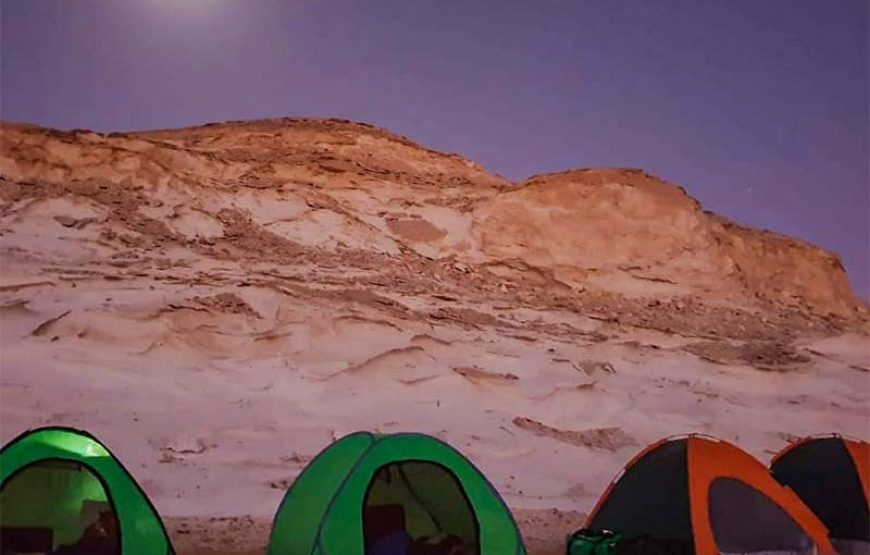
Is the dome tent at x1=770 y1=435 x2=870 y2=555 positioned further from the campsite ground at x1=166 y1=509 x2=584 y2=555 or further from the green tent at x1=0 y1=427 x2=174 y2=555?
the green tent at x1=0 y1=427 x2=174 y2=555

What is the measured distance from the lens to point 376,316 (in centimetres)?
879

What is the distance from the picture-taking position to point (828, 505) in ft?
23.8

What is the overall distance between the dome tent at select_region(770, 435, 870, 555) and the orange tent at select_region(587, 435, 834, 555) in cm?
56

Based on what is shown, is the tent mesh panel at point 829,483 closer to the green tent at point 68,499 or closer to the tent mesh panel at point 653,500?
the tent mesh panel at point 653,500

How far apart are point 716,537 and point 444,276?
3714 mm

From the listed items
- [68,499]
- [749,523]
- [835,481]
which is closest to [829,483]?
[835,481]

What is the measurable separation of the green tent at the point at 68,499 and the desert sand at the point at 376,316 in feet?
Result: 4.11

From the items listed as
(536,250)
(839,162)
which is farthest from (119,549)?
(839,162)

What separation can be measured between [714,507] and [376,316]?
11.1ft

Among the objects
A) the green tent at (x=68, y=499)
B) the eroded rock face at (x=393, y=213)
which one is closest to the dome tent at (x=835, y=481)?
the eroded rock face at (x=393, y=213)

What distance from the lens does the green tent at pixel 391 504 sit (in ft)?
18.7

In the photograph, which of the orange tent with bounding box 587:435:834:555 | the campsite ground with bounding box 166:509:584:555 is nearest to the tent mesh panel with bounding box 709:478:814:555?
the orange tent with bounding box 587:435:834:555

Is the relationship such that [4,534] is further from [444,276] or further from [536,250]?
[536,250]

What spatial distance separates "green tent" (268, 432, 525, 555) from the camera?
5.69 meters
